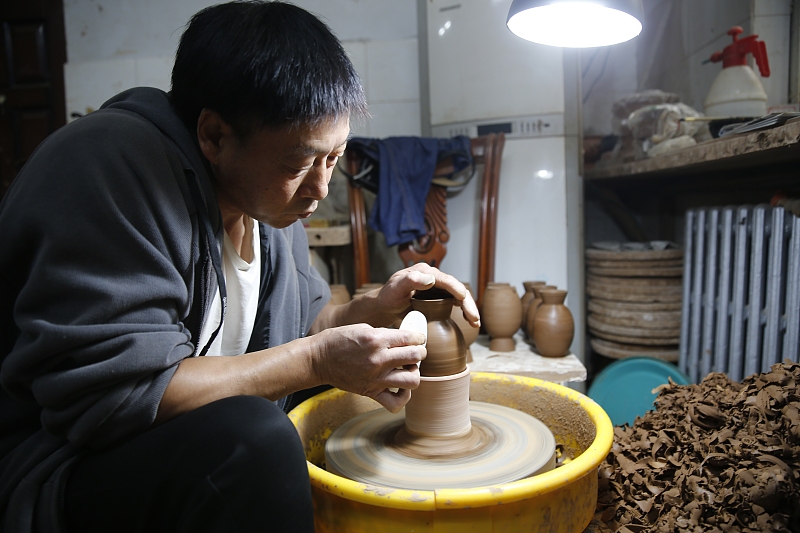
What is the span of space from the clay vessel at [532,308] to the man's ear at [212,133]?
1.90 metres

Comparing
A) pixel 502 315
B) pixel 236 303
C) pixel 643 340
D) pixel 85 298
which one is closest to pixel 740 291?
pixel 643 340

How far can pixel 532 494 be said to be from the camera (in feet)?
3.12

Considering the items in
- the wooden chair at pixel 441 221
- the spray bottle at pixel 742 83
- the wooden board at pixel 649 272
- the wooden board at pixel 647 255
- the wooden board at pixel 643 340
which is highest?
the spray bottle at pixel 742 83

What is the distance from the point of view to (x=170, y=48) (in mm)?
4047

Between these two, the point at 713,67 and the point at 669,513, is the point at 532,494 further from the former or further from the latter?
the point at 713,67

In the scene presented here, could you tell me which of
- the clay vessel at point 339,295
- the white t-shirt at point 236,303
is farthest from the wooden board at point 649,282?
the white t-shirt at point 236,303

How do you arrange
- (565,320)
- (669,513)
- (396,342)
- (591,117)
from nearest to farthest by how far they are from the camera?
(396,342) → (669,513) → (565,320) → (591,117)

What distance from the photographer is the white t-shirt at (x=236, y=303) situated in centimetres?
131

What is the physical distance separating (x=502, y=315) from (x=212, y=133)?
6.15ft

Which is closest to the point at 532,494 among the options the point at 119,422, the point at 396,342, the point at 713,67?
the point at 396,342

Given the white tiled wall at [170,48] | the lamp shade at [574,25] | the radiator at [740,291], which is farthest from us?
the white tiled wall at [170,48]

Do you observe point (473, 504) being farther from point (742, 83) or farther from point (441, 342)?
point (742, 83)

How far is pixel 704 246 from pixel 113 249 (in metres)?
2.69

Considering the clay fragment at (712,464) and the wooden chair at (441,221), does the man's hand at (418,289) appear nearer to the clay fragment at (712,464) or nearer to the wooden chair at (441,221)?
the clay fragment at (712,464)
